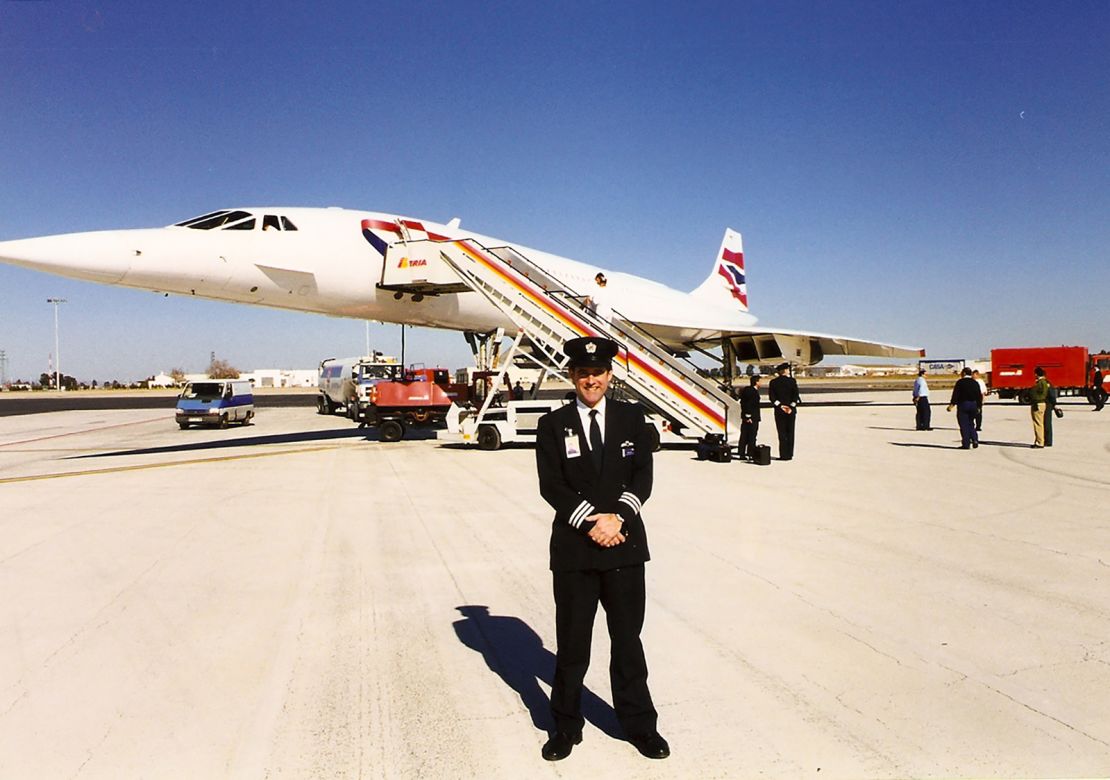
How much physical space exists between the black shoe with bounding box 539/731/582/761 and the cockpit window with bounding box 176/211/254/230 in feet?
40.2

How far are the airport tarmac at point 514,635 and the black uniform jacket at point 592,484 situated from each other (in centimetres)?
85

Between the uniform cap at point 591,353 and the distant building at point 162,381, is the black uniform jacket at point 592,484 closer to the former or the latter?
the uniform cap at point 591,353

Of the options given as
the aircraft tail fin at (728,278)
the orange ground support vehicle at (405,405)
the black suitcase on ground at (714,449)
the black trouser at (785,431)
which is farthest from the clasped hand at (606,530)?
the aircraft tail fin at (728,278)

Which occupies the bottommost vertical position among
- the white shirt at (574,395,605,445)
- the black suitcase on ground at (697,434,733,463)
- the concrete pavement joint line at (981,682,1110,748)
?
the concrete pavement joint line at (981,682,1110,748)

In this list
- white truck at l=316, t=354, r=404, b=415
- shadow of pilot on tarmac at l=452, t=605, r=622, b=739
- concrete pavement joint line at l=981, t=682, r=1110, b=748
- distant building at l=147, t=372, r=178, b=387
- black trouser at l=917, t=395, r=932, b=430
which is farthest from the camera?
distant building at l=147, t=372, r=178, b=387

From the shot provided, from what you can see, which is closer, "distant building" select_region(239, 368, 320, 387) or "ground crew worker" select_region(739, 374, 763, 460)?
"ground crew worker" select_region(739, 374, 763, 460)

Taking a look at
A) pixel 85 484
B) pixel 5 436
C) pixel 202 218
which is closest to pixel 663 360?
pixel 202 218

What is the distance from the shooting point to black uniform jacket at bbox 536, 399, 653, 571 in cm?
331

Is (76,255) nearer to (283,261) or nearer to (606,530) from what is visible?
(283,261)

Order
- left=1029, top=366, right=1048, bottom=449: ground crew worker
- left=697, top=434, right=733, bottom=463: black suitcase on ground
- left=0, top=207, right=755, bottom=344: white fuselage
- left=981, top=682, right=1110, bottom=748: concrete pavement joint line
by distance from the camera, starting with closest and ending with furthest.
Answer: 1. left=981, top=682, right=1110, bottom=748: concrete pavement joint line
2. left=0, top=207, right=755, bottom=344: white fuselage
3. left=697, top=434, right=733, bottom=463: black suitcase on ground
4. left=1029, top=366, right=1048, bottom=449: ground crew worker

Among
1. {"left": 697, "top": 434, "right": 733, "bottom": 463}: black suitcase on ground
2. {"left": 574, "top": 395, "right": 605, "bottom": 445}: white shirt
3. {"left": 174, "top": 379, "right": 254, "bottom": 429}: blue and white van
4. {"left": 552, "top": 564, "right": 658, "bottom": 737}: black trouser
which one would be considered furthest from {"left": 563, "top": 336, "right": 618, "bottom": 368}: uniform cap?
{"left": 174, "top": 379, "right": 254, "bottom": 429}: blue and white van

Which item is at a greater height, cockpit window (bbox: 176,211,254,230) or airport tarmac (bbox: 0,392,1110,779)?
cockpit window (bbox: 176,211,254,230)

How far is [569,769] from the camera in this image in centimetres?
307

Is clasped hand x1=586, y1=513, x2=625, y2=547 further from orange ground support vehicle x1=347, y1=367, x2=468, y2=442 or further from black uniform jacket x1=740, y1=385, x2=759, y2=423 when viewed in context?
orange ground support vehicle x1=347, y1=367, x2=468, y2=442
